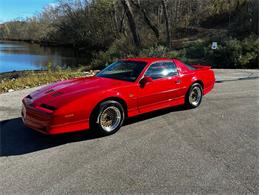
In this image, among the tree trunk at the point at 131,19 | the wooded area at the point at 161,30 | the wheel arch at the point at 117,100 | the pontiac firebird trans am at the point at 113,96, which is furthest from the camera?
the tree trunk at the point at 131,19

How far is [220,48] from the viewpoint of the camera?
1914 cm

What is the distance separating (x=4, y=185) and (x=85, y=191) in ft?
3.39

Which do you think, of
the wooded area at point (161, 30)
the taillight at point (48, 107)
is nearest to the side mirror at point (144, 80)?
the taillight at point (48, 107)

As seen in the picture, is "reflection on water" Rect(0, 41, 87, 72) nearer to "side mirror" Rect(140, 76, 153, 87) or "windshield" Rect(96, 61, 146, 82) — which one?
"windshield" Rect(96, 61, 146, 82)

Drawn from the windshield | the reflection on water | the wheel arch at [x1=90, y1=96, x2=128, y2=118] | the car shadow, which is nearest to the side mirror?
the windshield

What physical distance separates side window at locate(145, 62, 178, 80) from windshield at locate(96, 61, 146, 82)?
0.67 ft

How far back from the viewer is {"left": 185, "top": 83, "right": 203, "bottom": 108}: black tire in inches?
292

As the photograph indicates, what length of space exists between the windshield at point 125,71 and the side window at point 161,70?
203 mm

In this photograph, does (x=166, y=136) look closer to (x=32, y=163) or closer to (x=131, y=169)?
(x=131, y=169)

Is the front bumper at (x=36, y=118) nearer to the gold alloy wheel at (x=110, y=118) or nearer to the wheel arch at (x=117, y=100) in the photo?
the wheel arch at (x=117, y=100)

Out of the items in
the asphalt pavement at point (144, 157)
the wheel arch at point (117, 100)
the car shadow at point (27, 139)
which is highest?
the wheel arch at point (117, 100)

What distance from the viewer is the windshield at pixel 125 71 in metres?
6.46

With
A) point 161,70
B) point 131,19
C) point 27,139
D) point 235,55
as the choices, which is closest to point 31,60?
point 131,19

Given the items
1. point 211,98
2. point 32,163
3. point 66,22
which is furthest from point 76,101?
point 66,22
